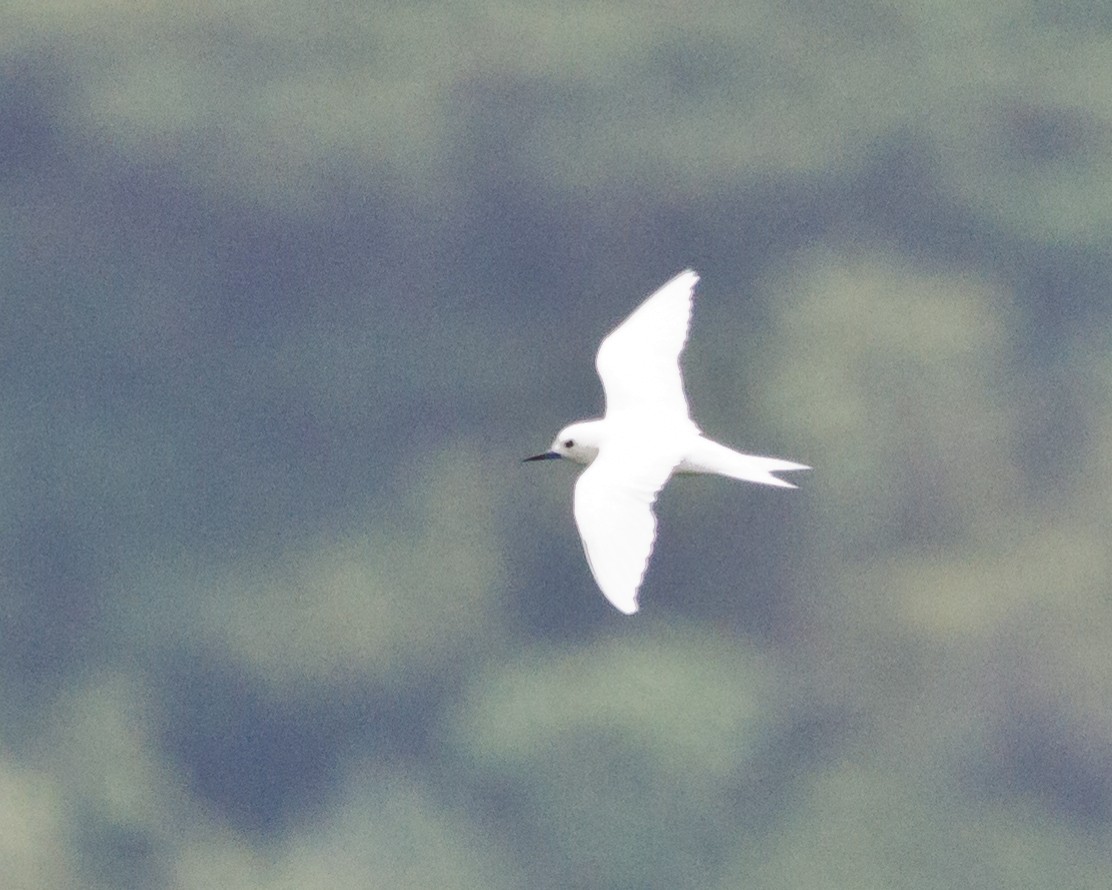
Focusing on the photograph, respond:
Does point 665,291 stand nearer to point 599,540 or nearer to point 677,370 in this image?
point 677,370

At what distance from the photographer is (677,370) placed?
16.2 m

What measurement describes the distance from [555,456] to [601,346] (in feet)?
4.51

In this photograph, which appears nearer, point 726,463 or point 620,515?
point 620,515

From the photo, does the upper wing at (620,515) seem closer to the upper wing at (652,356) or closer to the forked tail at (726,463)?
the forked tail at (726,463)

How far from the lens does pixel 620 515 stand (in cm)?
1322

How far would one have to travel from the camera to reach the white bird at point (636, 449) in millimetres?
12820

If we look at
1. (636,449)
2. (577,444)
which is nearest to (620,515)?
(636,449)

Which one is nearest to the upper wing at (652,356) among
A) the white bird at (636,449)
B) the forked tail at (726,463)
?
the white bird at (636,449)

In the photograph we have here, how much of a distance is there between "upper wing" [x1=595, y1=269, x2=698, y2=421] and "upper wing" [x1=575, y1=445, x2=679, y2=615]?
1464mm

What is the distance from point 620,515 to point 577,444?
208cm

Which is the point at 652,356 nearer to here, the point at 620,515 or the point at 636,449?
the point at 636,449

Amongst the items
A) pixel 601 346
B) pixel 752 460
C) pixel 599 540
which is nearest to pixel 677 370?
pixel 601 346

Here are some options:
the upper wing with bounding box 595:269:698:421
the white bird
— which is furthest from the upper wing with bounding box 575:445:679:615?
the upper wing with bounding box 595:269:698:421

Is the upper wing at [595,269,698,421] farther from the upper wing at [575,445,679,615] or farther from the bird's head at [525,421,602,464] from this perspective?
the upper wing at [575,445,679,615]
